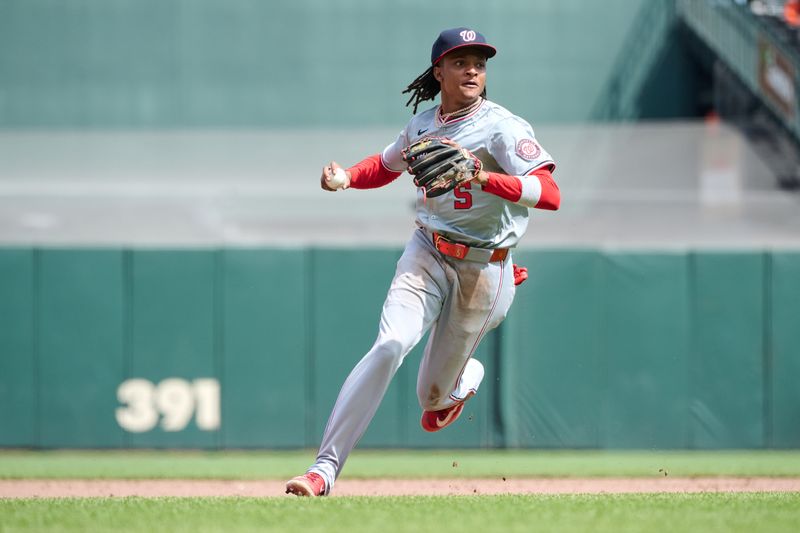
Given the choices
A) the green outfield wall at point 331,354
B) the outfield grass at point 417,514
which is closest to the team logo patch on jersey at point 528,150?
the outfield grass at point 417,514

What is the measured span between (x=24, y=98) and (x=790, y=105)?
10.3 metres

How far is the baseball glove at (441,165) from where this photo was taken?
4727mm

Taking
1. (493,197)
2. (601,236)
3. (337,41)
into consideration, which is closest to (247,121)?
(337,41)

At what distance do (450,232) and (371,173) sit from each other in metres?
0.55

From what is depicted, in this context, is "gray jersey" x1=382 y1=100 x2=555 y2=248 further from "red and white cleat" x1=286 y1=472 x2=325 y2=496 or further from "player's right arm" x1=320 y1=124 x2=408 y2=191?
"red and white cleat" x1=286 y1=472 x2=325 y2=496

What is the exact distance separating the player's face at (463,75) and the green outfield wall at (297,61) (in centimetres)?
1097

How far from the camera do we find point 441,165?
475 cm

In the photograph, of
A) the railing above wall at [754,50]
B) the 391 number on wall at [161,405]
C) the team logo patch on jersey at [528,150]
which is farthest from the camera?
the railing above wall at [754,50]

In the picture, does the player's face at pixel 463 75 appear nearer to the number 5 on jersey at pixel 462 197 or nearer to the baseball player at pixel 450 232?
the baseball player at pixel 450 232

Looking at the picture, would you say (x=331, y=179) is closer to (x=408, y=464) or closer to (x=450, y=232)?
(x=450, y=232)

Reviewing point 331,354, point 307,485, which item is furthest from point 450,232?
point 331,354

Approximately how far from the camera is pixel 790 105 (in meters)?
13.9

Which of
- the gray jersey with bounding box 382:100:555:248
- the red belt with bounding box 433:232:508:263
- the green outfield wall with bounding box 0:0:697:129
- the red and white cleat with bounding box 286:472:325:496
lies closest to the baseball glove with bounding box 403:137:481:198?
the gray jersey with bounding box 382:100:555:248

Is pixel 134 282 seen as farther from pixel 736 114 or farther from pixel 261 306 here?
pixel 736 114
